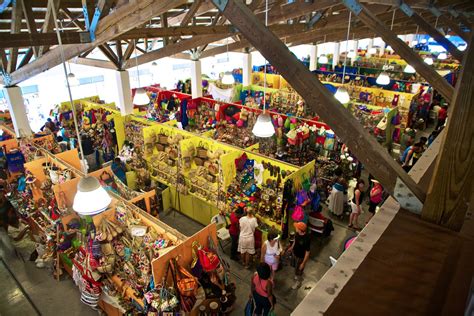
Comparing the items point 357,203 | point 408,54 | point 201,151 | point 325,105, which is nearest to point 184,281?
point 325,105

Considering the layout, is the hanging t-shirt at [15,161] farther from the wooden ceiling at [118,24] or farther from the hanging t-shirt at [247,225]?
the hanging t-shirt at [247,225]

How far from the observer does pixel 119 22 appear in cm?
524

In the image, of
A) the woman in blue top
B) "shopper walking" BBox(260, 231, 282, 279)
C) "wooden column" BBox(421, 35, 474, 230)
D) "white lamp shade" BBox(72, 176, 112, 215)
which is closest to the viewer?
"wooden column" BBox(421, 35, 474, 230)

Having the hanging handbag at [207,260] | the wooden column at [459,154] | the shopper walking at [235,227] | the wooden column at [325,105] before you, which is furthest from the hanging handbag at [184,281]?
the wooden column at [459,154]

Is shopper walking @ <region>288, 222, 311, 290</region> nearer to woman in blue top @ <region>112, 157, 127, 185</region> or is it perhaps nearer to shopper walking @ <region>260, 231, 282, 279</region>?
shopper walking @ <region>260, 231, 282, 279</region>

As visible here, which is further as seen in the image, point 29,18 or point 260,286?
point 29,18

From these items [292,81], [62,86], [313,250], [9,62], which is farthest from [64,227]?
[62,86]

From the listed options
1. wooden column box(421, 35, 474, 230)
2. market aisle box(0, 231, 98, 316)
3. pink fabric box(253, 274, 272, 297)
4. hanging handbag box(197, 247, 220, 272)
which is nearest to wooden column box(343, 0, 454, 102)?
wooden column box(421, 35, 474, 230)

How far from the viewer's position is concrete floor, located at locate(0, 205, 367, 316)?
5527 mm

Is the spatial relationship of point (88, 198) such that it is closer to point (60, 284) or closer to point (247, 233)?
point (247, 233)

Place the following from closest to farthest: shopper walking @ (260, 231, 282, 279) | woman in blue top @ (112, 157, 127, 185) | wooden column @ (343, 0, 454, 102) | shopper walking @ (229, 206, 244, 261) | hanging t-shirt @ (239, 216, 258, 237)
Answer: wooden column @ (343, 0, 454, 102)
shopper walking @ (260, 231, 282, 279)
hanging t-shirt @ (239, 216, 258, 237)
shopper walking @ (229, 206, 244, 261)
woman in blue top @ (112, 157, 127, 185)

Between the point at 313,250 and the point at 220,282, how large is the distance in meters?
2.74

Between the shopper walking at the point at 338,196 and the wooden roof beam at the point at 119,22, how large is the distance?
Result: 17.1 feet

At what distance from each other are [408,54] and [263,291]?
3.34 meters
